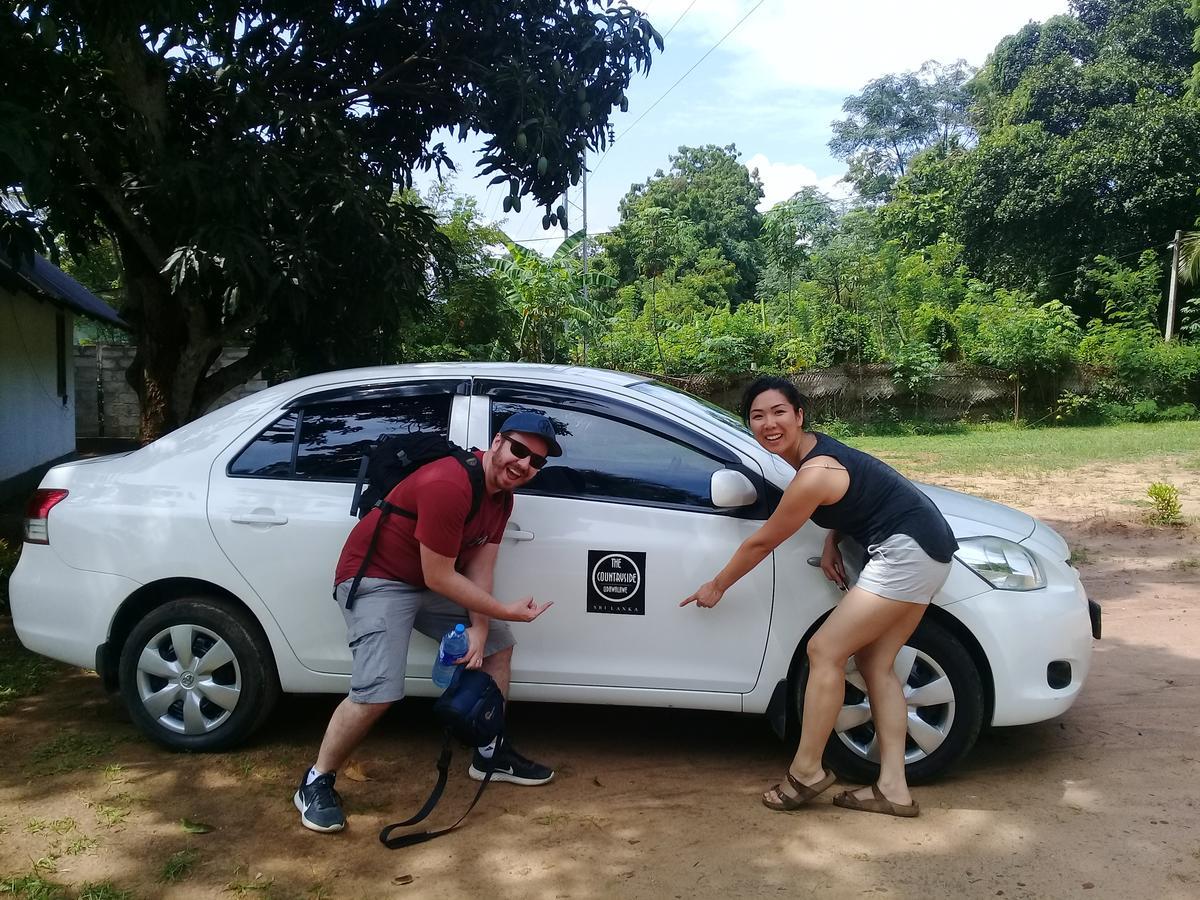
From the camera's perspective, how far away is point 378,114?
352 inches

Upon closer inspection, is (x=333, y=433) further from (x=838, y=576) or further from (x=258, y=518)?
(x=838, y=576)

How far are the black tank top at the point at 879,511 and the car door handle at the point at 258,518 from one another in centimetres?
206

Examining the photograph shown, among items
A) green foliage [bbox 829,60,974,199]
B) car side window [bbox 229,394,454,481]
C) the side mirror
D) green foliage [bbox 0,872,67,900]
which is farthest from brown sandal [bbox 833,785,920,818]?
green foliage [bbox 829,60,974,199]

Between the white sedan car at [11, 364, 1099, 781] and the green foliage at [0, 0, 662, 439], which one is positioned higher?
the green foliage at [0, 0, 662, 439]

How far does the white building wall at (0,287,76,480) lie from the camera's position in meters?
13.1

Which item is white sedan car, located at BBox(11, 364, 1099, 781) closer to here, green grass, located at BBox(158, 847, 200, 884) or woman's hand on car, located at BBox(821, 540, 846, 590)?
woman's hand on car, located at BBox(821, 540, 846, 590)

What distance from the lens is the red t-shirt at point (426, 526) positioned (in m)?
3.37

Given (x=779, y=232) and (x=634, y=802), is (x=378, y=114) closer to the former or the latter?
(x=634, y=802)

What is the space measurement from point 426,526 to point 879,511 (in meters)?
1.57

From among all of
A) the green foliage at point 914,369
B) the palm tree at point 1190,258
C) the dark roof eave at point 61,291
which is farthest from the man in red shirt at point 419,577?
the palm tree at point 1190,258

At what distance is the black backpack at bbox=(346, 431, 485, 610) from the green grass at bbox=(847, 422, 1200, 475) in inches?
464

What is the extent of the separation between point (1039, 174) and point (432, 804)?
3046 centimetres

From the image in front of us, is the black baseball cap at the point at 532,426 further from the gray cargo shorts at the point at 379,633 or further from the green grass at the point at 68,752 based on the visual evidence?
the green grass at the point at 68,752

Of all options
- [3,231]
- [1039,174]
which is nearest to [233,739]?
[3,231]
